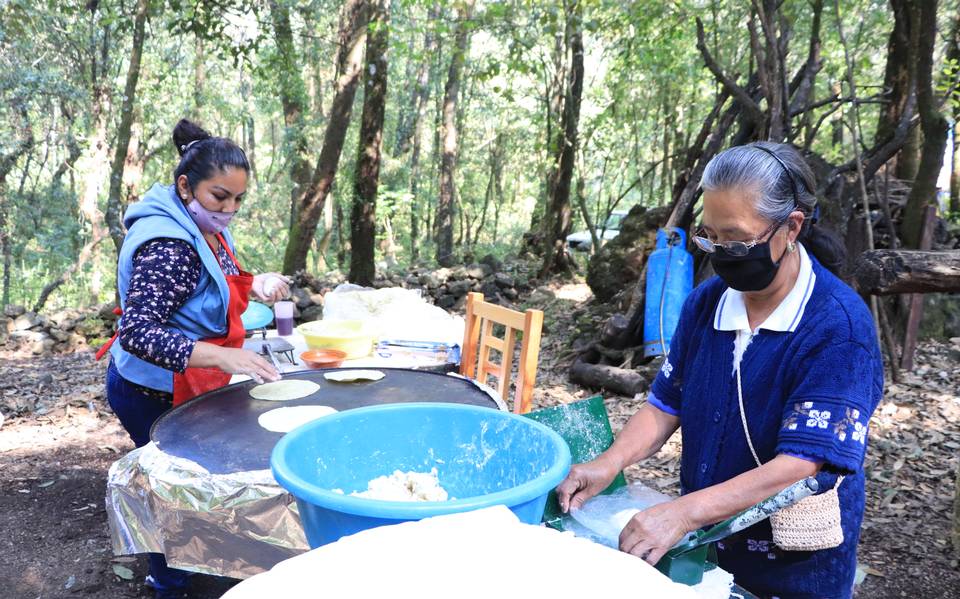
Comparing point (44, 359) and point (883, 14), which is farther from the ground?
point (883, 14)

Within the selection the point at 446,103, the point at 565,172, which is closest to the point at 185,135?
the point at 565,172

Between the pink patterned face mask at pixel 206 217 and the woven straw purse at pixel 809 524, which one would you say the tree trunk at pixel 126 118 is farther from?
the woven straw purse at pixel 809 524

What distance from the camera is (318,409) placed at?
6.70 ft

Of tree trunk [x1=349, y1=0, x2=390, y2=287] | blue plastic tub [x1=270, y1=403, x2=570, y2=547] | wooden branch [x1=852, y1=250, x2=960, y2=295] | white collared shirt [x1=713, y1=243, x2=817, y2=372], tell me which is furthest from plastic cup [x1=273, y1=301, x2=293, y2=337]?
tree trunk [x1=349, y1=0, x2=390, y2=287]

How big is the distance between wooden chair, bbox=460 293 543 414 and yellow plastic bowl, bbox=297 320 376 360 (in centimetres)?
52

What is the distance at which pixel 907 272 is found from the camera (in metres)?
1.91

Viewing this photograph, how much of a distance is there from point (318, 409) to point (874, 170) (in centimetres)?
561

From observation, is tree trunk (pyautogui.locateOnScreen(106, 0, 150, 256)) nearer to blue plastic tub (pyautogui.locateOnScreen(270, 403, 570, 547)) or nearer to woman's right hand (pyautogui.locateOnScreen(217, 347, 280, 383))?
woman's right hand (pyautogui.locateOnScreen(217, 347, 280, 383))

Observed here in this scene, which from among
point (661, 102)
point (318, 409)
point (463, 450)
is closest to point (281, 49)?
point (318, 409)

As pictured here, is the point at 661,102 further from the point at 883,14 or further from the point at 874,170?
the point at 874,170

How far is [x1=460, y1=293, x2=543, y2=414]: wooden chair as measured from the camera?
8.67ft

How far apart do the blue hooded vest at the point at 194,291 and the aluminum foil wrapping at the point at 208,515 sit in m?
0.50

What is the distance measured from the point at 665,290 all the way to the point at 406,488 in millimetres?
4878

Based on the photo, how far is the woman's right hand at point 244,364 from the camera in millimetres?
2078
